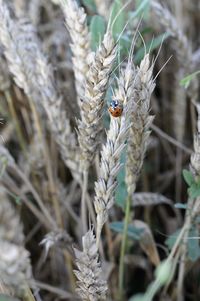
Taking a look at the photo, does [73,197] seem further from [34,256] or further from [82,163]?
[82,163]

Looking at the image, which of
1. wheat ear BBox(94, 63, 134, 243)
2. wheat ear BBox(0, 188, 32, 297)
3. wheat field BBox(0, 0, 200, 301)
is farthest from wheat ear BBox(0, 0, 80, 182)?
wheat ear BBox(0, 188, 32, 297)

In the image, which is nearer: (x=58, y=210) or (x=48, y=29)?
(x=58, y=210)

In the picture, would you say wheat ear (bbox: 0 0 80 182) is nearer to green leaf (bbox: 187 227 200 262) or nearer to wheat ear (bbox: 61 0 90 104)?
wheat ear (bbox: 61 0 90 104)

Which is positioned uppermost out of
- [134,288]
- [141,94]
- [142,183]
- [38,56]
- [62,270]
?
[38,56]

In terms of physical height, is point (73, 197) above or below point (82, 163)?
below

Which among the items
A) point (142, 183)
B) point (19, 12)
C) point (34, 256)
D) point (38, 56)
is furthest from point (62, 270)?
point (19, 12)

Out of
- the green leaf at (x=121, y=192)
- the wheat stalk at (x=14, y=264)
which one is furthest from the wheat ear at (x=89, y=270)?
the green leaf at (x=121, y=192)

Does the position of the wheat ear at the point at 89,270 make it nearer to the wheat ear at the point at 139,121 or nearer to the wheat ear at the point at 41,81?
the wheat ear at the point at 139,121
